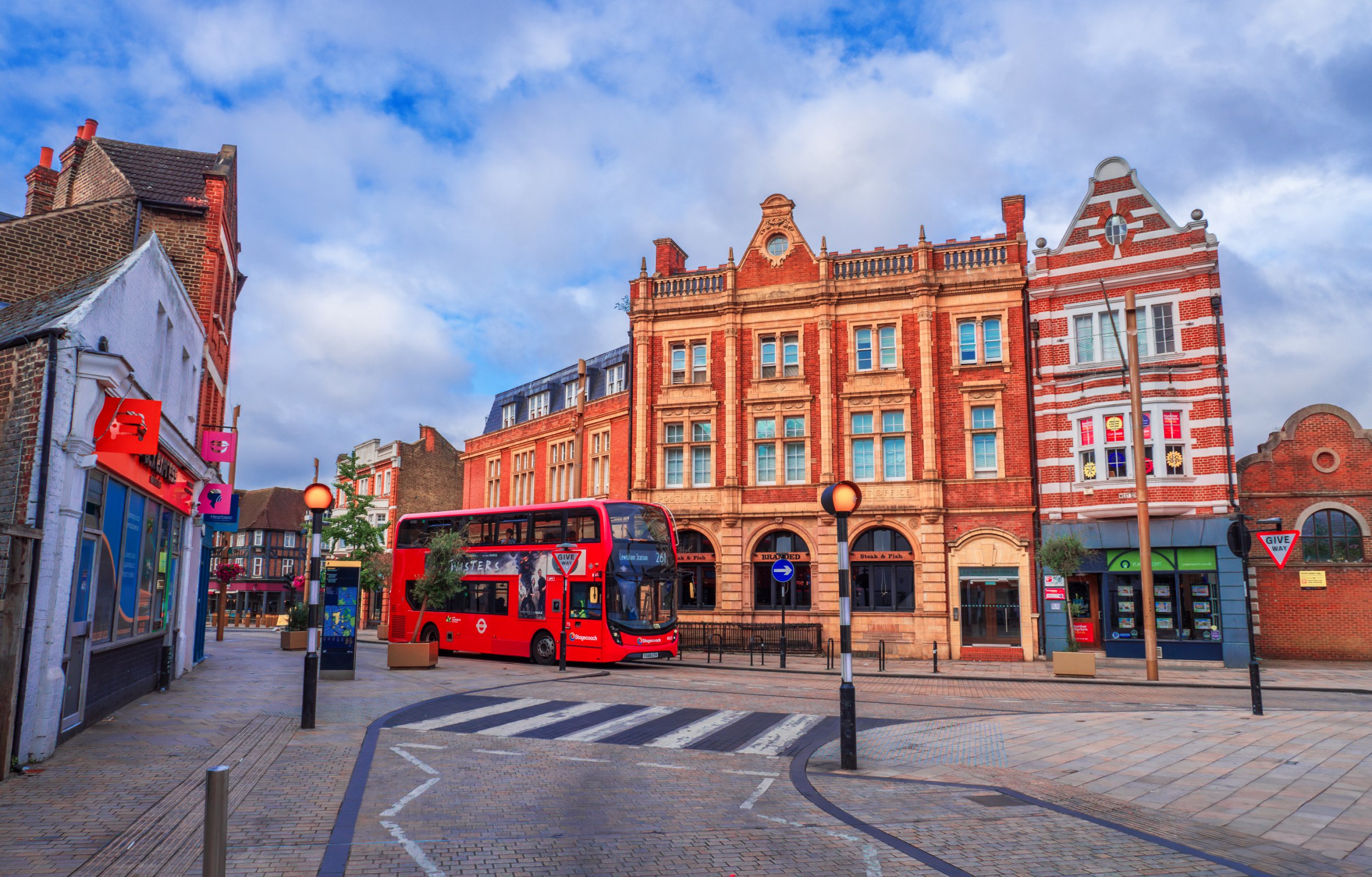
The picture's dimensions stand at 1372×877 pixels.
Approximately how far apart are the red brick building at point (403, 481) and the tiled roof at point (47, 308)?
41.5 m

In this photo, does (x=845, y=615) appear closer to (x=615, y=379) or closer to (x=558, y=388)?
(x=615, y=379)

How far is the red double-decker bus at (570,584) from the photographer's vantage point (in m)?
24.0

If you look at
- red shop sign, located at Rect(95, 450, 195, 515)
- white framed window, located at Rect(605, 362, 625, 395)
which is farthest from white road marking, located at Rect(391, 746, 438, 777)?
white framed window, located at Rect(605, 362, 625, 395)

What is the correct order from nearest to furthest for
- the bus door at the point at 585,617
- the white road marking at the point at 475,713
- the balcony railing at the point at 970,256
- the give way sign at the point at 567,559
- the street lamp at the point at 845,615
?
the street lamp at the point at 845,615 → the white road marking at the point at 475,713 → the give way sign at the point at 567,559 → the bus door at the point at 585,617 → the balcony railing at the point at 970,256

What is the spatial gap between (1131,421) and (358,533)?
37029 mm

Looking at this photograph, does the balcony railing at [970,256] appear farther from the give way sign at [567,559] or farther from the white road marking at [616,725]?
the white road marking at [616,725]

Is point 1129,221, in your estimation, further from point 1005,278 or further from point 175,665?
point 175,665

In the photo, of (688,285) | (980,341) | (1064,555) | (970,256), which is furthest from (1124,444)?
(688,285)

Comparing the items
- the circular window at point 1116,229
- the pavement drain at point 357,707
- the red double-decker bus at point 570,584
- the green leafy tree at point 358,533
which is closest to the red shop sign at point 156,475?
the pavement drain at point 357,707

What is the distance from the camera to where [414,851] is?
694cm

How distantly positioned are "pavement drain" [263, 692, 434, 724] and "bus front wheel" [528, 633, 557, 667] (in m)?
7.47

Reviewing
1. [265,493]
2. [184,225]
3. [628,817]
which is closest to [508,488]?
[184,225]

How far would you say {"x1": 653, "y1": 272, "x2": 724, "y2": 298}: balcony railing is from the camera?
34.1 m

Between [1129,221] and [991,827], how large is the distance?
86.8 ft
